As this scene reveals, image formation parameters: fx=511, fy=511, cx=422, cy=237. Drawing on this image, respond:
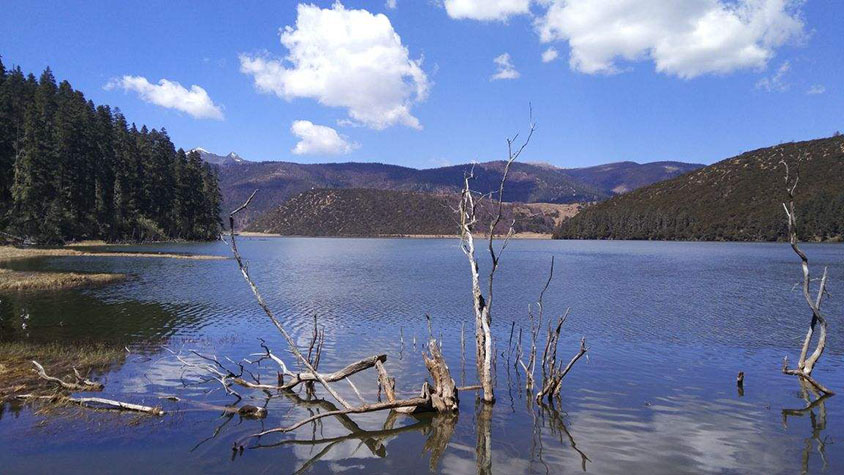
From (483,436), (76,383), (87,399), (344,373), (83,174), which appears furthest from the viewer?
(83,174)

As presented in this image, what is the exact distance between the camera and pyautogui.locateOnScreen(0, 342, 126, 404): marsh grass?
15508 mm

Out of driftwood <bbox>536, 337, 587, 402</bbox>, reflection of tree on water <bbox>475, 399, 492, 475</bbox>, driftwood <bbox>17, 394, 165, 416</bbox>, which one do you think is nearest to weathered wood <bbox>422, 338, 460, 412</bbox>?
reflection of tree on water <bbox>475, 399, 492, 475</bbox>

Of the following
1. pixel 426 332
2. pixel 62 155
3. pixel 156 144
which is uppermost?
pixel 156 144

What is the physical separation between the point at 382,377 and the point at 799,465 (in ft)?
35.2

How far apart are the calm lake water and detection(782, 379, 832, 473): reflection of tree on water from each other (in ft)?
0.22

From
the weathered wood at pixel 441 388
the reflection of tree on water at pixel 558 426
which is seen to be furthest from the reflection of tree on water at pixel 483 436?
the reflection of tree on water at pixel 558 426

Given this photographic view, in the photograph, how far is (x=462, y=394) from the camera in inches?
675

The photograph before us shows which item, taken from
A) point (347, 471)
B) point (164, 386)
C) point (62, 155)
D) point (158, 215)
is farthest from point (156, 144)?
point (347, 471)

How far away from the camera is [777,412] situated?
15672 millimetres

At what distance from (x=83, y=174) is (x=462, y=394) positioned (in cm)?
11233

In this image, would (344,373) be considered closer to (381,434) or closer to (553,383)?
(381,434)

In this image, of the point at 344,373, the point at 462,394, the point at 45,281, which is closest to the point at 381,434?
the point at 344,373

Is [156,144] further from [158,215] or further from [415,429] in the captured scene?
[415,429]

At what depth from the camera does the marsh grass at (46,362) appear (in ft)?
50.9
